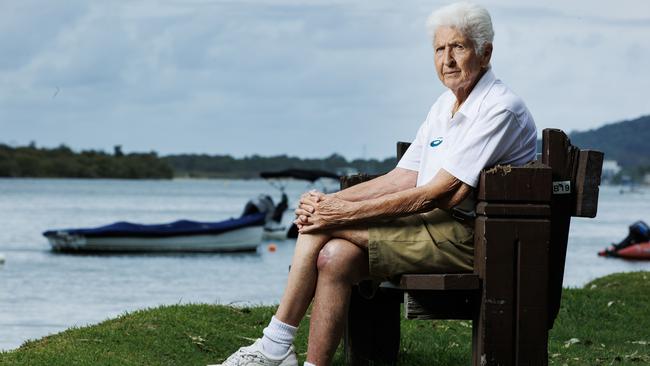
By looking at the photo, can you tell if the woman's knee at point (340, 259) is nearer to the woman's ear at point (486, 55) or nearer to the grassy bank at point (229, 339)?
the woman's ear at point (486, 55)

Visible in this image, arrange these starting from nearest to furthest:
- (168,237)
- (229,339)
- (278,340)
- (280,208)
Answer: (278,340) < (229,339) < (168,237) < (280,208)

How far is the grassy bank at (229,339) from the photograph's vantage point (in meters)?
6.73

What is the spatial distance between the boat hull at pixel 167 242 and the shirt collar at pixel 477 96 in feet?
118

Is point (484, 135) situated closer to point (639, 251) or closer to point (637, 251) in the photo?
point (639, 251)

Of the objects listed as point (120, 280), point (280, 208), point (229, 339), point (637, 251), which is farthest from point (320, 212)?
point (280, 208)

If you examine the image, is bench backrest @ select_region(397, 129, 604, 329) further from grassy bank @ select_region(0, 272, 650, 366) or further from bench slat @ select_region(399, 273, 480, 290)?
grassy bank @ select_region(0, 272, 650, 366)

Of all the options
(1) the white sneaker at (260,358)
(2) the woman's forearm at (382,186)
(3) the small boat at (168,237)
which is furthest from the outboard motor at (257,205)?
(1) the white sneaker at (260,358)

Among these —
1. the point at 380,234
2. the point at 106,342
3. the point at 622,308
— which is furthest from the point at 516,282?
the point at 622,308

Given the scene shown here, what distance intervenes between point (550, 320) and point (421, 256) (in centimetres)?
75

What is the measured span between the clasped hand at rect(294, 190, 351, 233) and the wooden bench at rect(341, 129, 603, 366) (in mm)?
408

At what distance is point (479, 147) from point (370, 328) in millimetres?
1818

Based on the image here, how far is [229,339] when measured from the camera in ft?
24.7

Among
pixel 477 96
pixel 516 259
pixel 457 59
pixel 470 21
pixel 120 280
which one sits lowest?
pixel 120 280

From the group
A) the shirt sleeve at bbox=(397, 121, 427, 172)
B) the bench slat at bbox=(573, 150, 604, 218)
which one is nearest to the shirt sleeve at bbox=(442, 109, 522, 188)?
the bench slat at bbox=(573, 150, 604, 218)
